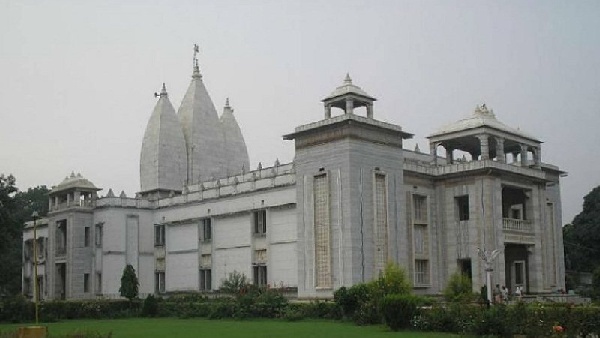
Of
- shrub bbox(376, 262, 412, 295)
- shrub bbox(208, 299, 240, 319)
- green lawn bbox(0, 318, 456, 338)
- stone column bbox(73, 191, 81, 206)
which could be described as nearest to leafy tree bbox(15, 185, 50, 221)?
stone column bbox(73, 191, 81, 206)

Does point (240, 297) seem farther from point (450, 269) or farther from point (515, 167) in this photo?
point (515, 167)

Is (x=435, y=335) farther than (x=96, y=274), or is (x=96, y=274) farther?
(x=96, y=274)

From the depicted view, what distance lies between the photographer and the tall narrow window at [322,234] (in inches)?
1390

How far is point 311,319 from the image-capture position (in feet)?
105

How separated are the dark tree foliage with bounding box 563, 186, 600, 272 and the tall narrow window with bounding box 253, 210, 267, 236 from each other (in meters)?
31.6

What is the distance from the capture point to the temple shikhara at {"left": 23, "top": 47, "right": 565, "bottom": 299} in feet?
117

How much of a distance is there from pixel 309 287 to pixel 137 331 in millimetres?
9999

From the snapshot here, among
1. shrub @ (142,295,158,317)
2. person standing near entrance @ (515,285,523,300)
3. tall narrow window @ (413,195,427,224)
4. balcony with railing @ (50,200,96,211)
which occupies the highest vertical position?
balcony with railing @ (50,200,96,211)

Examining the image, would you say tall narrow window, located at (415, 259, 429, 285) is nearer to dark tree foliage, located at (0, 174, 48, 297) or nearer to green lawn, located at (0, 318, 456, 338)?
green lawn, located at (0, 318, 456, 338)

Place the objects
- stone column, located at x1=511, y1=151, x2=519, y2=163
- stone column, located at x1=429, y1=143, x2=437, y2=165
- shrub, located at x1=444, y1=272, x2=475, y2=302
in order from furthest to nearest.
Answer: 1. stone column, located at x1=511, y1=151, x2=519, y2=163
2. stone column, located at x1=429, y1=143, x2=437, y2=165
3. shrub, located at x1=444, y1=272, x2=475, y2=302

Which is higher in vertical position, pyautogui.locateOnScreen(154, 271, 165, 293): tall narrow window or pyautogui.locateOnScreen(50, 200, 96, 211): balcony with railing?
pyautogui.locateOnScreen(50, 200, 96, 211): balcony with railing

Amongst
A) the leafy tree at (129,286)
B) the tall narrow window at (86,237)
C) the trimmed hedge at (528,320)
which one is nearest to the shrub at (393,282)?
the trimmed hedge at (528,320)

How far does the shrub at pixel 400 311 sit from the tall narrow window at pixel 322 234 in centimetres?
936

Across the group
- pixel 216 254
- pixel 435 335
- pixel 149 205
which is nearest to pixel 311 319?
pixel 435 335
